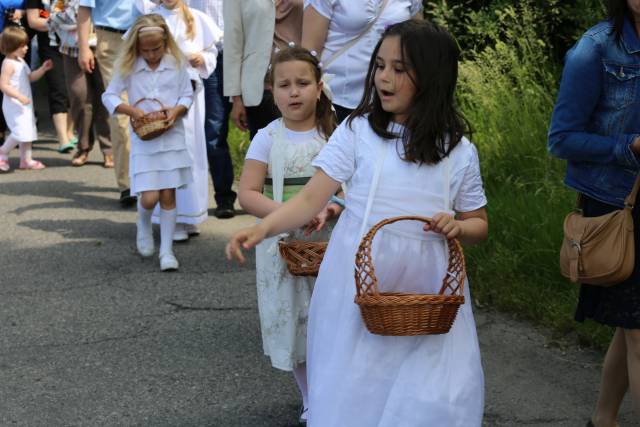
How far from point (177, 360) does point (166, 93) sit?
8.34ft

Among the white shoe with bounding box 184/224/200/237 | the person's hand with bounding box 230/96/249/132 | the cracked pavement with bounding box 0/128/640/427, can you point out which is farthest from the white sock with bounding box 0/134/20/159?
the person's hand with bounding box 230/96/249/132

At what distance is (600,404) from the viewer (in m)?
4.41

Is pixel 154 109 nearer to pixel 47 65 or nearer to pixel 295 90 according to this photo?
pixel 295 90

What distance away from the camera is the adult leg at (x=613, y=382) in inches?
169

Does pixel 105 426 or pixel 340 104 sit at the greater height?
pixel 340 104

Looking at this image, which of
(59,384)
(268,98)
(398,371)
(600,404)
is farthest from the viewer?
(268,98)

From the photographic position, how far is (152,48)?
290 inches

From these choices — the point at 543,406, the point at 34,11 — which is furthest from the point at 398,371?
the point at 34,11

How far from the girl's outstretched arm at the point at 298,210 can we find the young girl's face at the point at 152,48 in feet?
13.0

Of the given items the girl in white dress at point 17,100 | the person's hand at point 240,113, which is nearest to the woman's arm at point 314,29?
the person's hand at point 240,113

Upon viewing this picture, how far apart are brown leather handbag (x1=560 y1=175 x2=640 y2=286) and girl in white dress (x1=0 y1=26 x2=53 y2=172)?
8413mm

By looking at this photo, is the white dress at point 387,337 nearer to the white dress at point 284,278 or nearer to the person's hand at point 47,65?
the white dress at point 284,278

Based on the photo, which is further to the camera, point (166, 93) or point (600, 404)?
point (166, 93)

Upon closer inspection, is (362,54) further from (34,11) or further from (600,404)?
(34,11)
